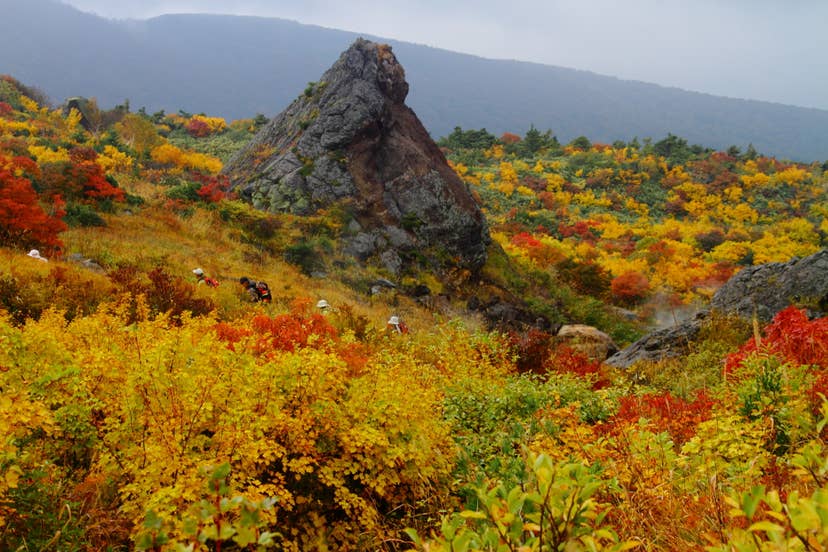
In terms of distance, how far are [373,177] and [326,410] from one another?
17.8m

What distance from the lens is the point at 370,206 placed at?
19812mm

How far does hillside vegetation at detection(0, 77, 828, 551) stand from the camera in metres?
2.09

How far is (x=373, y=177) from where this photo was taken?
20.6m

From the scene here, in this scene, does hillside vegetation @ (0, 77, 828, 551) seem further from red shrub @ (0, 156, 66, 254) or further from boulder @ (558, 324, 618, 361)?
boulder @ (558, 324, 618, 361)

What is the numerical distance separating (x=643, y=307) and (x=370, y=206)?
13.8 metres

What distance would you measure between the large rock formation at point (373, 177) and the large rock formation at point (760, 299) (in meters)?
9.22

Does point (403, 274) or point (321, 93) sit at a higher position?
point (321, 93)

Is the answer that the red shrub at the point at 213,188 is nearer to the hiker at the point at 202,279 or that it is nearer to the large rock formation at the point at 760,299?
the hiker at the point at 202,279

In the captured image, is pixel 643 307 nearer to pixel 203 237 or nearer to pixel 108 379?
pixel 203 237

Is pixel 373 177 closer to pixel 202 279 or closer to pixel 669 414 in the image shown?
pixel 202 279

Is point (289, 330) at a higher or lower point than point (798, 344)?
lower

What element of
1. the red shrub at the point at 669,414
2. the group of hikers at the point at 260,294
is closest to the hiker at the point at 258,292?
the group of hikers at the point at 260,294

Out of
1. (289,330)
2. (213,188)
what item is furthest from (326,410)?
(213,188)

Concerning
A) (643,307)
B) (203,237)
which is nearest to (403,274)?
(203,237)
